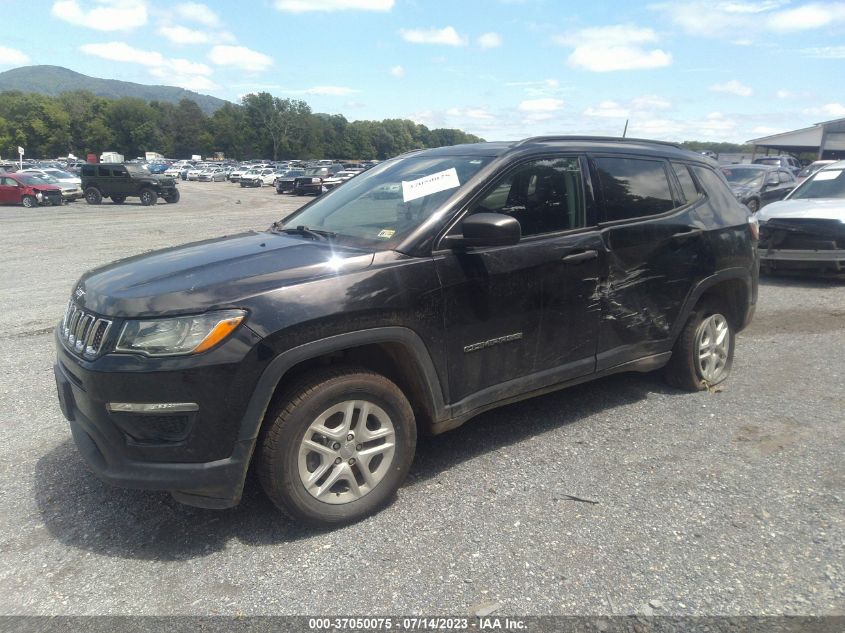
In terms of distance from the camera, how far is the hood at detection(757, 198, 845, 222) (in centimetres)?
903

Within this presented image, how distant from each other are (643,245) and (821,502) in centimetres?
182

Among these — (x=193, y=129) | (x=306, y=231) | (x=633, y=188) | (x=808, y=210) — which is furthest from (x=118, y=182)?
(x=193, y=129)

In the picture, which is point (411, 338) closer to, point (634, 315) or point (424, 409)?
point (424, 409)

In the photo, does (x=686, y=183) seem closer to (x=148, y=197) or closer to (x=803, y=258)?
(x=803, y=258)

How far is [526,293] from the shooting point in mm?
3633

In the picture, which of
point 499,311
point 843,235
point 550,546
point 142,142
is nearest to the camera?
point 550,546

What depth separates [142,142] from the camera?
128125 mm

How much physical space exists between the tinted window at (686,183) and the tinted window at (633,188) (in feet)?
0.53

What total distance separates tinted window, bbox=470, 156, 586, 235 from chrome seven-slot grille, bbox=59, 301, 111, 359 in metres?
1.99

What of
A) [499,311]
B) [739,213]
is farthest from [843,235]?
[499,311]

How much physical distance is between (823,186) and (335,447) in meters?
10.5

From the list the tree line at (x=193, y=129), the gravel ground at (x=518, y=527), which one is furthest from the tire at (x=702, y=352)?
the tree line at (x=193, y=129)

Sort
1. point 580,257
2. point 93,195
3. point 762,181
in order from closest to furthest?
point 580,257 < point 762,181 < point 93,195

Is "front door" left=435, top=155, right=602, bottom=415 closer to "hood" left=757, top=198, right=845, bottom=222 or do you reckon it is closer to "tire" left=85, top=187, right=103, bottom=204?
"hood" left=757, top=198, right=845, bottom=222
